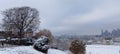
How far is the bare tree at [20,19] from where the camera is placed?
4319cm

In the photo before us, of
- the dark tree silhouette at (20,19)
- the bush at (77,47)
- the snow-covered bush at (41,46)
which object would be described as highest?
the dark tree silhouette at (20,19)

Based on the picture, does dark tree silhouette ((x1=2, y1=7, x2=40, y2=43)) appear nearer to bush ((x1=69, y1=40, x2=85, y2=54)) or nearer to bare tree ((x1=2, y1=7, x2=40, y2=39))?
bare tree ((x1=2, y1=7, x2=40, y2=39))

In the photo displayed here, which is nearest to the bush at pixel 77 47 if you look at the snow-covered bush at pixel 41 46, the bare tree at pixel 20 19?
the bare tree at pixel 20 19

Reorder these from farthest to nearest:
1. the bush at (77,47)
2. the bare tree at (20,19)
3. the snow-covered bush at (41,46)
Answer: the bare tree at (20,19)
the bush at (77,47)
the snow-covered bush at (41,46)

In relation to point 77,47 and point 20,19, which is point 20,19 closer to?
point 20,19

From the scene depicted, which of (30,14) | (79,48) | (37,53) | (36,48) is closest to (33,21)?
(30,14)

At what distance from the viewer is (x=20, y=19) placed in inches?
1700

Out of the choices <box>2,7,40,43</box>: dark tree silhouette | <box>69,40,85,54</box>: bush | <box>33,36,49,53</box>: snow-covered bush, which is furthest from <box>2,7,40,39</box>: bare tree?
<box>33,36,49,53</box>: snow-covered bush

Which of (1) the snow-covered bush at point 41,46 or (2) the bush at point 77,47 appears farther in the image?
(2) the bush at point 77,47

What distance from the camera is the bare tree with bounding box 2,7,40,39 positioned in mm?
43188

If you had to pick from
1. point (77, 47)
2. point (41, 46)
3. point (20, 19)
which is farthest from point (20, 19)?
point (41, 46)

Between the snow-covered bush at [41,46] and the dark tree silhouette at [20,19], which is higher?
the dark tree silhouette at [20,19]

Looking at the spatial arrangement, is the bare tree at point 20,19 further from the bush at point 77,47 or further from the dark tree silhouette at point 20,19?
the bush at point 77,47

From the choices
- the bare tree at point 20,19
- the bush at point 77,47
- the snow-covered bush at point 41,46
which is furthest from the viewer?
the bare tree at point 20,19
